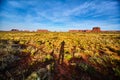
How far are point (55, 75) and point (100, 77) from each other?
8.19 feet

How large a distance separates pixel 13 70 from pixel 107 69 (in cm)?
586

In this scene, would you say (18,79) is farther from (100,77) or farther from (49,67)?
(100,77)

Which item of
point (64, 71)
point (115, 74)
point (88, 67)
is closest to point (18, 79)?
point (64, 71)

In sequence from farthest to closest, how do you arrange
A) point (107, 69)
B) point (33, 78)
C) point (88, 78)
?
point (107, 69)
point (88, 78)
point (33, 78)

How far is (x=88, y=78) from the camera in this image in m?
5.74

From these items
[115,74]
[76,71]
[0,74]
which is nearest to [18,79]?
[0,74]

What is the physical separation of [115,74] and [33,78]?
14.9 ft

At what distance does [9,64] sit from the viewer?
284 inches

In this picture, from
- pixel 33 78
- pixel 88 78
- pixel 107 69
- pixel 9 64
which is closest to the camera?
pixel 33 78

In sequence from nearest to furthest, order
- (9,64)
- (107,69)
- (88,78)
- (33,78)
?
(33,78)
(88,78)
(107,69)
(9,64)

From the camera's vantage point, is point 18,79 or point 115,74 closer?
point 18,79

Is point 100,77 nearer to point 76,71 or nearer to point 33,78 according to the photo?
point 76,71

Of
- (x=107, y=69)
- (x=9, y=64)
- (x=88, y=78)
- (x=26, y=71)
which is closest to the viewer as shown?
(x=88, y=78)

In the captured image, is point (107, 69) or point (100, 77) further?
point (107, 69)
